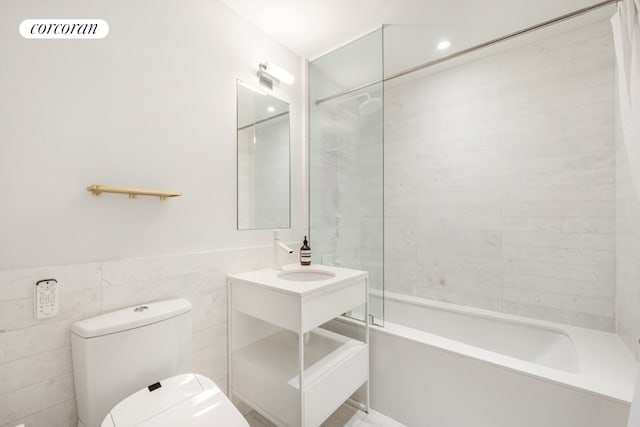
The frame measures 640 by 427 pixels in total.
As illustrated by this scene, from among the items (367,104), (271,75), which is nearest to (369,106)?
(367,104)

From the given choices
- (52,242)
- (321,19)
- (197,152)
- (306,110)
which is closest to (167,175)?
(197,152)

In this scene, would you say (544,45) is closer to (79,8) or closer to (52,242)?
(79,8)

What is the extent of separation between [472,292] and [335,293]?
139cm

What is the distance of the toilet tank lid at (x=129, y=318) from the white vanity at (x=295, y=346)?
38cm

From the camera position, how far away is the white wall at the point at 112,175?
3.12ft

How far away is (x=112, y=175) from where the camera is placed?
117cm

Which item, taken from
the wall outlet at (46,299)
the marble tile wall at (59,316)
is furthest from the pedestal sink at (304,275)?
the wall outlet at (46,299)

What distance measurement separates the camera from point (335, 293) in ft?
4.80

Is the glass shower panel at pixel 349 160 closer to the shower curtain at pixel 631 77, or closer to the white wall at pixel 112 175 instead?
the white wall at pixel 112 175

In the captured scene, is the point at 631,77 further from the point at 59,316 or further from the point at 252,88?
the point at 59,316

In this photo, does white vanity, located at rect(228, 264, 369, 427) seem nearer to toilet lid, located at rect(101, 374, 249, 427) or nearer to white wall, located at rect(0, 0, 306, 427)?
white wall, located at rect(0, 0, 306, 427)

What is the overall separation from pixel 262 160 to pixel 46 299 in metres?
1.25

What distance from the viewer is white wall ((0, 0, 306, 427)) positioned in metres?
0.95

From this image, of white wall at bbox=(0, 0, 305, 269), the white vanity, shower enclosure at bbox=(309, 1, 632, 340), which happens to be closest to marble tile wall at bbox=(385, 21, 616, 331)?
shower enclosure at bbox=(309, 1, 632, 340)
